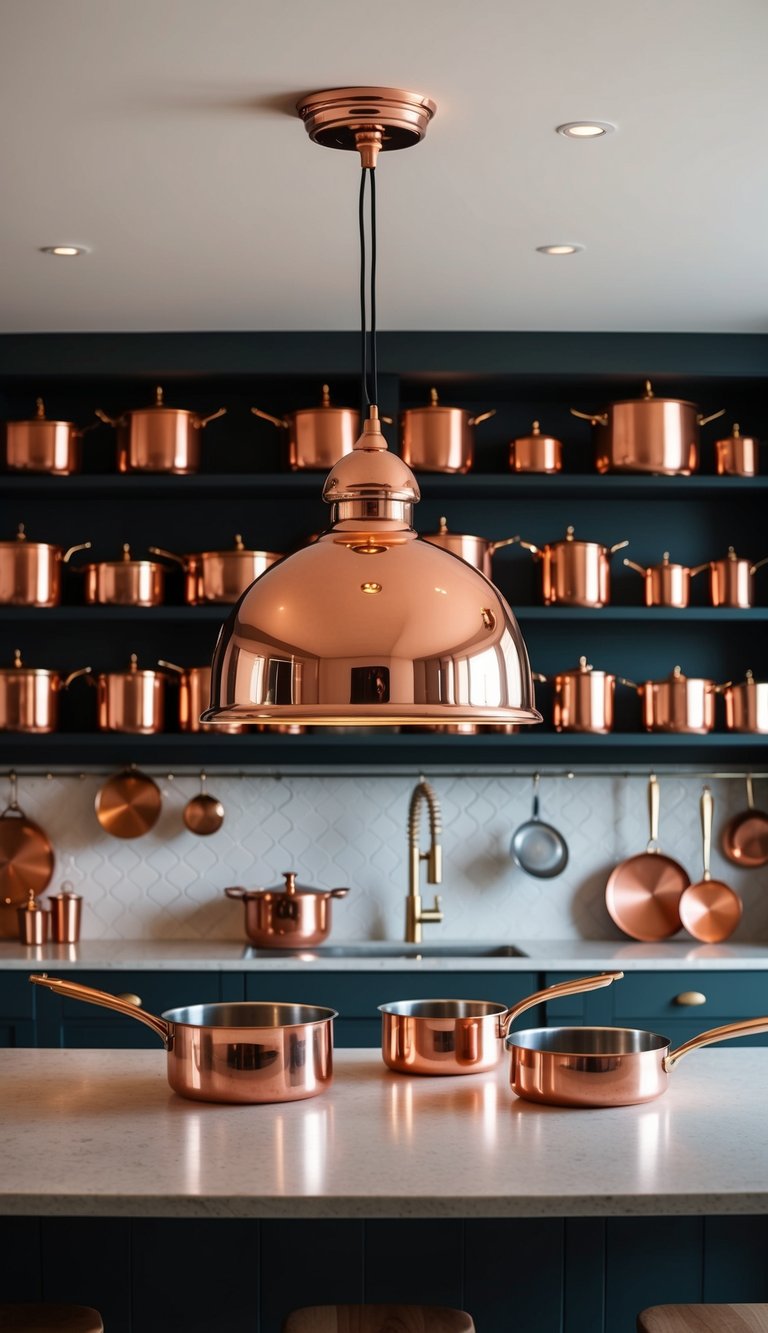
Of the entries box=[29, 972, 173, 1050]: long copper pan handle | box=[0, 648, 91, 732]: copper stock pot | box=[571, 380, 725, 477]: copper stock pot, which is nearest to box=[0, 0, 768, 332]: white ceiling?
box=[571, 380, 725, 477]: copper stock pot

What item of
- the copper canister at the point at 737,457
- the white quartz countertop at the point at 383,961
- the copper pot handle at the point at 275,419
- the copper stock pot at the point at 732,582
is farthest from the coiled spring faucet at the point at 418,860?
the copper canister at the point at 737,457

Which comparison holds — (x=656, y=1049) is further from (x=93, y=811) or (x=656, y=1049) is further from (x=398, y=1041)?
(x=93, y=811)

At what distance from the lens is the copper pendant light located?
1.92 metres

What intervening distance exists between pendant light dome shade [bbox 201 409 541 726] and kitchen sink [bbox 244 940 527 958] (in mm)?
2516

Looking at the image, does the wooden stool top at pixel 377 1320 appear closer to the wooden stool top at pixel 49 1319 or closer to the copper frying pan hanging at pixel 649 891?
the wooden stool top at pixel 49 1319

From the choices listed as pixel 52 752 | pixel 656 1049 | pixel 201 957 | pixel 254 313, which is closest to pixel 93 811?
pixel 52 752

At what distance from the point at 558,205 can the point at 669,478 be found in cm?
132

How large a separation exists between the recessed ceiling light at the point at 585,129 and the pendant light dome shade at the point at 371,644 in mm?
1137

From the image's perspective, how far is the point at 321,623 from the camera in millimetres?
1955

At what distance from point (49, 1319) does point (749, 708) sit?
2891mm

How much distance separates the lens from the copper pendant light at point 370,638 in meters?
1.92

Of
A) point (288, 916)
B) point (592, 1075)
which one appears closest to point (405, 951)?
point (288, 916)

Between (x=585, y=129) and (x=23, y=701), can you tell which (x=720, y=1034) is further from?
(x=23, y=701)

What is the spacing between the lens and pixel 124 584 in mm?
4449
